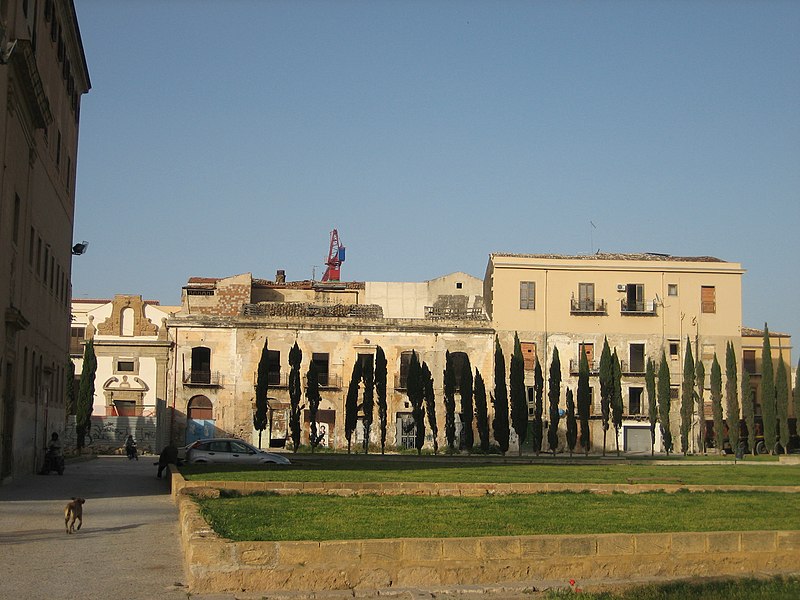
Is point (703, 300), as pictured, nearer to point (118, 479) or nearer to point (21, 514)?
point (118, 479)

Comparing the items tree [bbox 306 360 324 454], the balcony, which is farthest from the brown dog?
the balcony

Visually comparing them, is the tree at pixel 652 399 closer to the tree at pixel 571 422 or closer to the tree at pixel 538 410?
the tree at pixel 571 422

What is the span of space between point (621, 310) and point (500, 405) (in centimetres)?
1204

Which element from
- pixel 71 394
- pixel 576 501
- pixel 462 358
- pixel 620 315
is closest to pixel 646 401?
pixel 620 315

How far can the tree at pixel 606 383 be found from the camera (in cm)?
5841

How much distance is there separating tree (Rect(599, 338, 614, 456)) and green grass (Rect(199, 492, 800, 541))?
1471 inches

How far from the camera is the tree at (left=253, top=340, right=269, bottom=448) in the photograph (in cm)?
5638

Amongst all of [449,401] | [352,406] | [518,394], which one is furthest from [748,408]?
[352,406]

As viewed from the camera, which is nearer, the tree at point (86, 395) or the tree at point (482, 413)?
the tree at point (482, 413)

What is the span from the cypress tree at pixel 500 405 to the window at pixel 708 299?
1503 cm

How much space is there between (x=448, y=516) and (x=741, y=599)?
6.01 meters

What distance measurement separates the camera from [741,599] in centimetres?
1001

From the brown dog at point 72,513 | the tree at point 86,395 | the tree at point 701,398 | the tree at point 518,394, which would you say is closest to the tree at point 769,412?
the tree at point 701,398

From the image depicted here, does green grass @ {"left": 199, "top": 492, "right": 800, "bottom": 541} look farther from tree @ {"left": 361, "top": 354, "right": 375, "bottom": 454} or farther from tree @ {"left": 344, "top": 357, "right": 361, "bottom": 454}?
tree @ {"left": 361, "top": 354, "right": 375, "bottom": 454}
